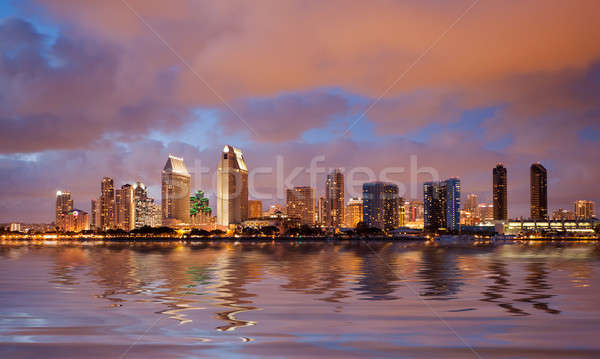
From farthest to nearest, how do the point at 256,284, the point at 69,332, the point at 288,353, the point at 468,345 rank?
1. the point at 256,284
2. the point at 69,332
3. the point at 468,345
4. the point at 288,353

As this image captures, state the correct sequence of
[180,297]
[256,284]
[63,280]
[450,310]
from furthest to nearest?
[63,280] → [256,284] → [180,297] → [450,310]

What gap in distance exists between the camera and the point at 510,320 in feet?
87.8

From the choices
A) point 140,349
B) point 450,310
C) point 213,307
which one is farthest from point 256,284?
point 140,349

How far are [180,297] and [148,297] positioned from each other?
203 cm

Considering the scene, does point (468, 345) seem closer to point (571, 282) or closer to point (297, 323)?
point (297, 323)

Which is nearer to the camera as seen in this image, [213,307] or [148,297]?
[213,307]

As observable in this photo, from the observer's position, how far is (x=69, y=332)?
23.8 metres

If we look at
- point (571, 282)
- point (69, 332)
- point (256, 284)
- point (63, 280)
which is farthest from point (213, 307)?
point (571, 282)

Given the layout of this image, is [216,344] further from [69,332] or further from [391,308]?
[391,308]

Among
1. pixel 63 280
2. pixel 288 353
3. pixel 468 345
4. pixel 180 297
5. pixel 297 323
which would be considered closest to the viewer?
pixel 288 353

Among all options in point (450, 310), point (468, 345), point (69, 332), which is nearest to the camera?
point (468, 345)

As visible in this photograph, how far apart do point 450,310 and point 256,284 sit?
19417 mm

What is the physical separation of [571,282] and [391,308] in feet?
76.7

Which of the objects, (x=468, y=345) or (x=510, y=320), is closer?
(x=468, y=345)
